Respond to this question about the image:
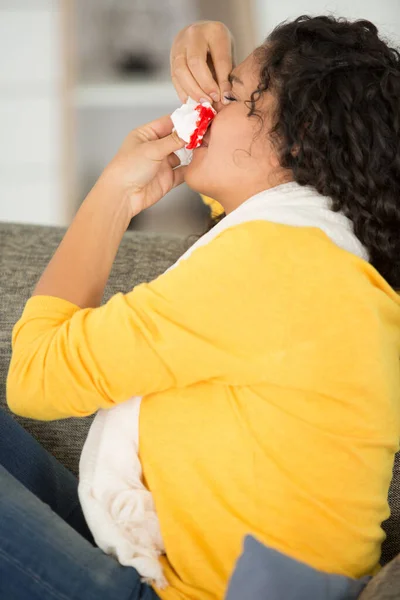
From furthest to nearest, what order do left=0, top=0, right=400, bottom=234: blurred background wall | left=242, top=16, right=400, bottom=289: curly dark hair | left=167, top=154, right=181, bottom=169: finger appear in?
left=0, top=0, right=400, bottom=234: blurred background wall
left=167, top=154, right=181, bottom=169: finger
left=242, top=16, right=400, bottom=289: curly dark hair

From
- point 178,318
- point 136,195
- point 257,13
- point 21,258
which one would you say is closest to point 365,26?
point 136,195

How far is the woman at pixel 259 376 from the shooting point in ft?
2.98

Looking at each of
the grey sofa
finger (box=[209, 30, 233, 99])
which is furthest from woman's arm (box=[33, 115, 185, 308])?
the grey sofa

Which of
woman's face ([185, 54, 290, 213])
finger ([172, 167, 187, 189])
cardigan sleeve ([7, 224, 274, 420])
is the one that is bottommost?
cardigan sleeve ([7, 224, 274, 420])

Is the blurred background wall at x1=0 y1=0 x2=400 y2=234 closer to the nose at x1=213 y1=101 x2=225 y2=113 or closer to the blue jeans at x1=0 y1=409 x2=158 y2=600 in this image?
the nose at x1=213 y1=101 x2=225 y2=113

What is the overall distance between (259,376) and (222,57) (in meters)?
0.59

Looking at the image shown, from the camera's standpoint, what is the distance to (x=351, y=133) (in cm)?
103

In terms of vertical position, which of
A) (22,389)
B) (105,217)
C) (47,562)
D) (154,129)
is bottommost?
(47,562)

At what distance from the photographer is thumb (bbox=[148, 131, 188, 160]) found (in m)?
1.17

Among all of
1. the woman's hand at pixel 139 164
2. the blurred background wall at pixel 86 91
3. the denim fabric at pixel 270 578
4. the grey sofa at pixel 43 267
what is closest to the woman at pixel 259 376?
the denim fabric at pixel 270 578

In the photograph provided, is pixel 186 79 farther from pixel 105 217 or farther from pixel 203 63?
pixel 105 217

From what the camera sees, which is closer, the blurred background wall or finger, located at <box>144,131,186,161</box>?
finger, located at <box>144,131,186,161</box>

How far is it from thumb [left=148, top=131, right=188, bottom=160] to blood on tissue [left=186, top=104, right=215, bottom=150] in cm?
2

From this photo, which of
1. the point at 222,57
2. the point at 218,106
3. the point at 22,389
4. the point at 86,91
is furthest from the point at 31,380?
the point at 86,91
